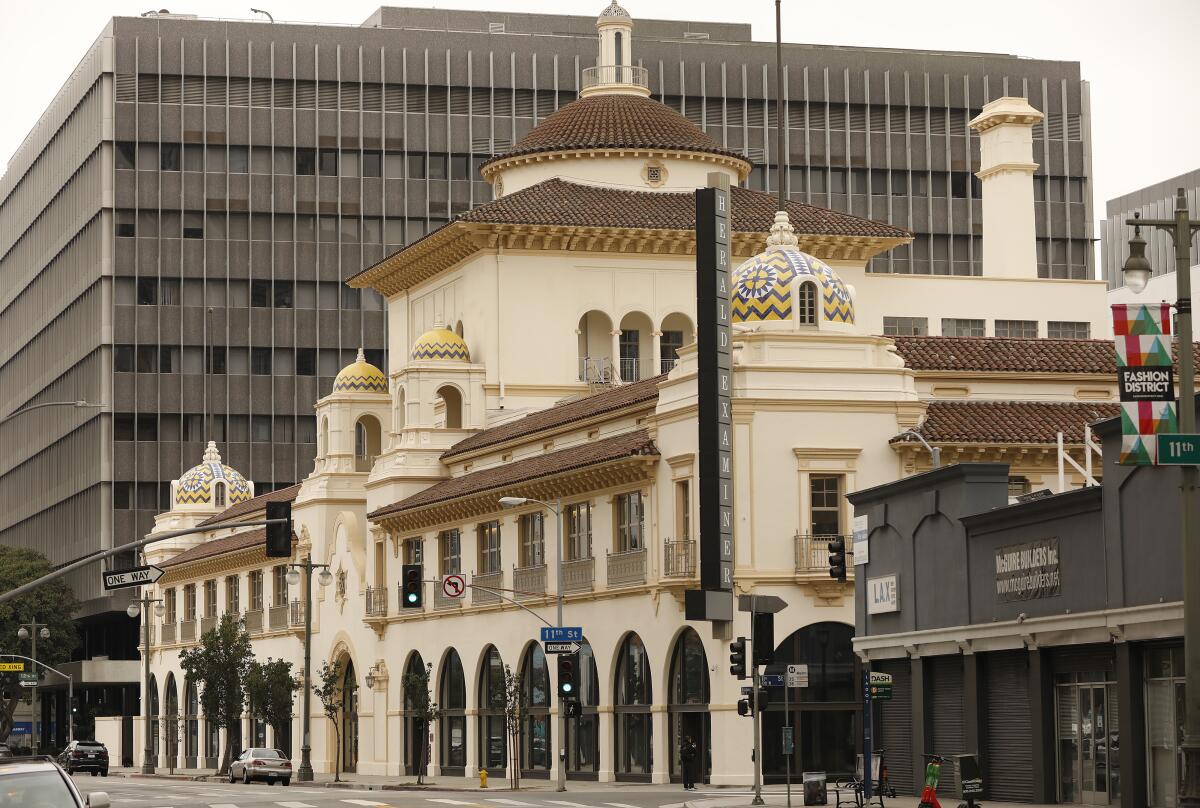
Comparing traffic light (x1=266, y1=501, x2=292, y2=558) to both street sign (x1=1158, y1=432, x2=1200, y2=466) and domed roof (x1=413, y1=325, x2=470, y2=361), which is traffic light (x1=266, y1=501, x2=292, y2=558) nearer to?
street sign (x1=1158, y1=432, x2=1200, y2=466)

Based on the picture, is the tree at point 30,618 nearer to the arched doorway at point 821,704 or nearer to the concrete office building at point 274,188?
the concrete office building at point 274,188

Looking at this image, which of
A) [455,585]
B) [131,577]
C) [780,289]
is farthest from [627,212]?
[131,577]

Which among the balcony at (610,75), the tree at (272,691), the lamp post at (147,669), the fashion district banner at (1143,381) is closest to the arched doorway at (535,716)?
the tree at (272,691)

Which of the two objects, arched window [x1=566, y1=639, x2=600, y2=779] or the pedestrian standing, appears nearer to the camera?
the pedestrian standing

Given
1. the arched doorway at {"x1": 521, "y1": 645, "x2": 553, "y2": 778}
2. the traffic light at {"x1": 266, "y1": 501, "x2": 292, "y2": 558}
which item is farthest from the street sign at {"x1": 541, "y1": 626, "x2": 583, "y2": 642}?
the traffic light at {"x1": 266, "y1": 501, "x2": 292, "y2": 558}

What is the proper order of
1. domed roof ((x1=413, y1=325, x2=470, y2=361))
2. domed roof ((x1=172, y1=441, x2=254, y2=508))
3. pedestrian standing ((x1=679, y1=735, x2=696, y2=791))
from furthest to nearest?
domed roof ((x1=172, y1=441, x2=254, y2=508))
domed roof ((x1=413, y1=325, x2=470, y2=361))
pedestrian standing ((x1=679, y1=735, x2=696, y2=791))

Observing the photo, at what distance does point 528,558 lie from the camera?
66.3m

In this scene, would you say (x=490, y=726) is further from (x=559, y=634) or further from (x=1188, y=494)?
(x=1188, y=494)

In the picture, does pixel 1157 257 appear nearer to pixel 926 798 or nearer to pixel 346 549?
pixel 346 549

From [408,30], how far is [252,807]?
8150cm

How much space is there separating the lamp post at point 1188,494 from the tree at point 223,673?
206 feet

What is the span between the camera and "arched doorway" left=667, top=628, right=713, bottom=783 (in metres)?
56.9

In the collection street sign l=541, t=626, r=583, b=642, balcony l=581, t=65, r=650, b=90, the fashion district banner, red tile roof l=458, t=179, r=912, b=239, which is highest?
balcony l=581, t=65, r=650, b=90

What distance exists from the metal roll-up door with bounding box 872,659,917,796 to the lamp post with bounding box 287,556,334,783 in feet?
105
